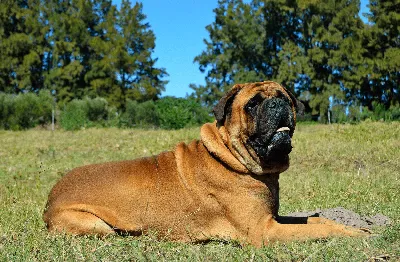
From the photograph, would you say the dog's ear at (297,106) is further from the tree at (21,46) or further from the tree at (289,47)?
the tree at (21,46)

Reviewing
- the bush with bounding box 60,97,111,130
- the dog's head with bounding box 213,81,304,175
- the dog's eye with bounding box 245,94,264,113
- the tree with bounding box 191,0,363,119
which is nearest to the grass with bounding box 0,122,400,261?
the dog's head with bounding box 213,81,304,175

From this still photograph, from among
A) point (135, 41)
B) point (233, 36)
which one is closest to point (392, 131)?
point (135, 41)

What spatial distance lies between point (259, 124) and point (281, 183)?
16.2ft

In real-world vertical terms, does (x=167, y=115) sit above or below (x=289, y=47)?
below

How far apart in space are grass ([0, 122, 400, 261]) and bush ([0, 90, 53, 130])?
34.5 feet

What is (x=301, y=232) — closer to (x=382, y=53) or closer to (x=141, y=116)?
(x=141, y=116)

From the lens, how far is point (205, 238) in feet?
15.9

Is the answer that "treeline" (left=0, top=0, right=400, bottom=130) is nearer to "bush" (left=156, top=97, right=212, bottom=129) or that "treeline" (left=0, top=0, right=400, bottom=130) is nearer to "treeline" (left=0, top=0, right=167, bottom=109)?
"treeline" (left=0, top=0, right=167, bottom=109)

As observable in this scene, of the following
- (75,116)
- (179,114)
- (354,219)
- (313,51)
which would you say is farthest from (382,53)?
(354,219)

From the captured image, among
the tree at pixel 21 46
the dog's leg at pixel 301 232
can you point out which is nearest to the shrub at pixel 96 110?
the tree at pixel 21 46

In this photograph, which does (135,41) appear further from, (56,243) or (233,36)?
(56,243)

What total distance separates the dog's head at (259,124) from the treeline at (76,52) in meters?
38.5

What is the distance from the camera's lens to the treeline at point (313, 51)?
35.0 m

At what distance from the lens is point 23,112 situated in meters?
29.3
